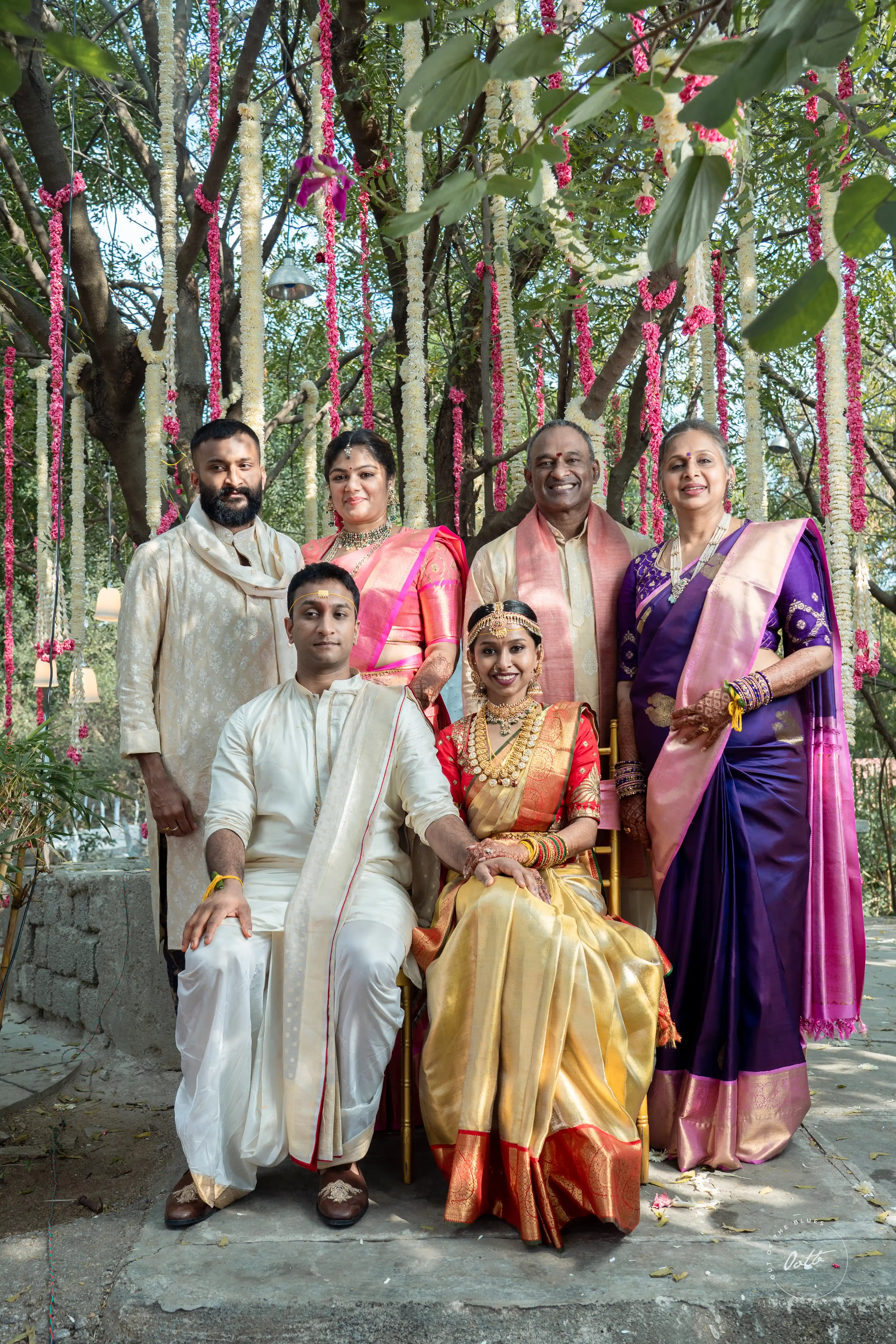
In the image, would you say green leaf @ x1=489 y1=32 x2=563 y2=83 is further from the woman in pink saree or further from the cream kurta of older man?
the cream kurta of older man

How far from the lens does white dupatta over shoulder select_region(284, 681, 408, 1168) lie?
2.73 meters

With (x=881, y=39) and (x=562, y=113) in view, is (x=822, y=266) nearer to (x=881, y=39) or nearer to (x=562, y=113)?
(x=562, y=113)

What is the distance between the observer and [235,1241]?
2547 mm

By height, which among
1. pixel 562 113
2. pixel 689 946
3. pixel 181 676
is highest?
pixel 562 113

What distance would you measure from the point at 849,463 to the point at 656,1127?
2.85 m

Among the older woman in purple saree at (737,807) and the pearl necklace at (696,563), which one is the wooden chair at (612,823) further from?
the pearl necklace at (696,563)

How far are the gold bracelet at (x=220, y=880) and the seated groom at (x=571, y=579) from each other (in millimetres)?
1156

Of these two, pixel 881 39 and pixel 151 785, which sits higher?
pixel 881 39

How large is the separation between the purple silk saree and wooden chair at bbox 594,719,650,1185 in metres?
0.10

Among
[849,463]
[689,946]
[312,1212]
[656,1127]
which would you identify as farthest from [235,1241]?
[849,463]

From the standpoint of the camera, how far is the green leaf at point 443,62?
1.23m

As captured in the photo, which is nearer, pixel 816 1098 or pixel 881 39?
pixel 816 1098

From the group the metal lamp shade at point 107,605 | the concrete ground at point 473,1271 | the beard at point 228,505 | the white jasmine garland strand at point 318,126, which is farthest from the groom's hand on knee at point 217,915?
the metal lamp shade at point 107,605

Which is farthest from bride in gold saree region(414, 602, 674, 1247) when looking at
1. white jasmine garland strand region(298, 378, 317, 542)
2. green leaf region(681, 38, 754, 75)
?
white jasmine garland strand region(298, 378, 317, 542)
